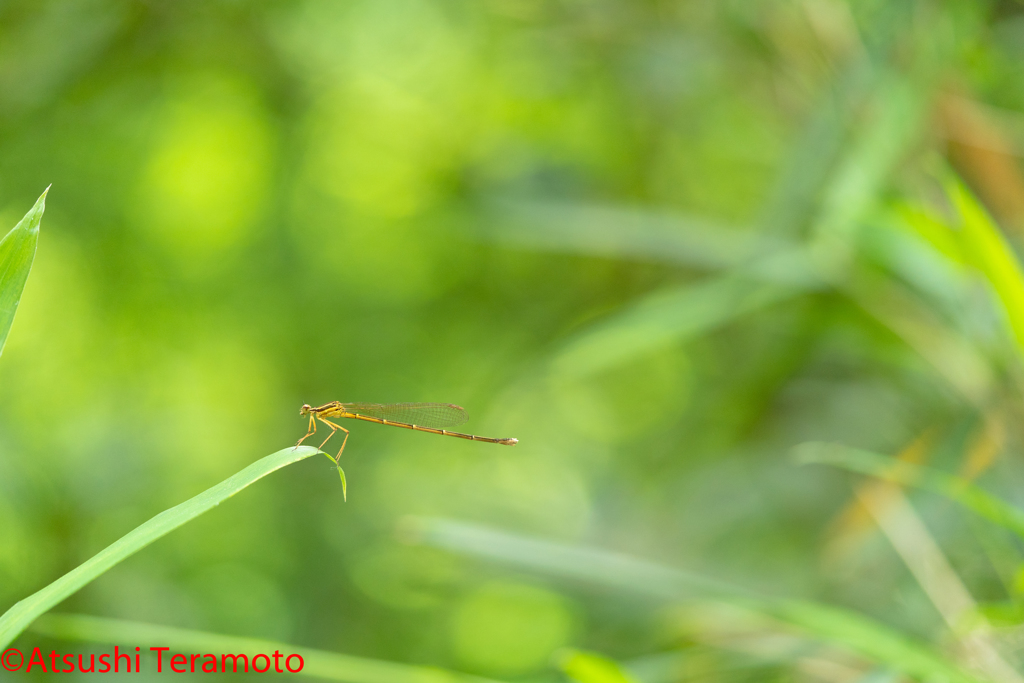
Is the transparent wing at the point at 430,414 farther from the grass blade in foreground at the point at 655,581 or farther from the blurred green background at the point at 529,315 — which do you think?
the grass blade in foreground at the point at 655,581

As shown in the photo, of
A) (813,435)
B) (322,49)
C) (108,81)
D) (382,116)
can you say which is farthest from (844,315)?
(382,116)

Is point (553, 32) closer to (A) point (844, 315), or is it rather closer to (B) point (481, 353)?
(A) point (844, 315)

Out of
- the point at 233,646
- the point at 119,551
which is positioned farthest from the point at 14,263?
the point at 233,646

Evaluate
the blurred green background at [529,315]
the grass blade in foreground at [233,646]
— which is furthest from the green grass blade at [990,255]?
the grass blade in foreground at [233,646]

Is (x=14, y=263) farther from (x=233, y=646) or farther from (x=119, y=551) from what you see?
(x=233, y=646)

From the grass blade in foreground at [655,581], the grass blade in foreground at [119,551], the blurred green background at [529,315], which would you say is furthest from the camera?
the blurred green background at [529,315]

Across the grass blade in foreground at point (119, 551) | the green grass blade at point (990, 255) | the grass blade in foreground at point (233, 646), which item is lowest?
the grass blade in foreground at point (119, 551)
